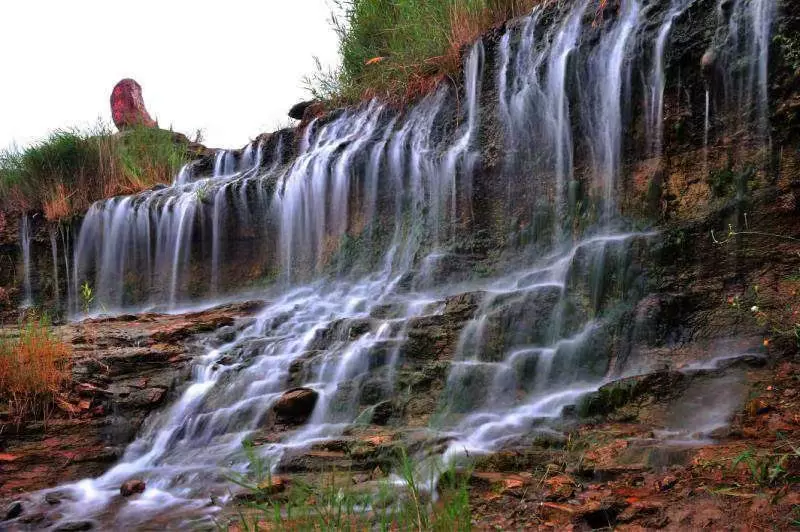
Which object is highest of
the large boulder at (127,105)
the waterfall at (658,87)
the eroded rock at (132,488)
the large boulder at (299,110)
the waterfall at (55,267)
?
the large boulder at (127,105)

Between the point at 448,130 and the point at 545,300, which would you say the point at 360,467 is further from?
the point at 448,130

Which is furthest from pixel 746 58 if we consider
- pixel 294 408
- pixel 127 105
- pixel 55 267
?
pixel 127 105

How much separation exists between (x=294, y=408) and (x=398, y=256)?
9.94 ft

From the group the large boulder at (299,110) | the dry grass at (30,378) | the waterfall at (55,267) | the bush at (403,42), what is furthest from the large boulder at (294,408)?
the waterfall at (55,267)

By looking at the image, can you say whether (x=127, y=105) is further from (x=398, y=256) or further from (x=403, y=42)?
(x=398, y=256)

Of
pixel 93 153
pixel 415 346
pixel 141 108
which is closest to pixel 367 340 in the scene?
pixel 415 346

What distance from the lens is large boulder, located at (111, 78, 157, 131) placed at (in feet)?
44.3

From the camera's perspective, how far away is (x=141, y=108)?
45.9 feet

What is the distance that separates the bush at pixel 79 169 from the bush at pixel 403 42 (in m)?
3.33

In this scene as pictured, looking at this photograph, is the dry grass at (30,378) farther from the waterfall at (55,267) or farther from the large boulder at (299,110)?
the large boulder at (299,110)

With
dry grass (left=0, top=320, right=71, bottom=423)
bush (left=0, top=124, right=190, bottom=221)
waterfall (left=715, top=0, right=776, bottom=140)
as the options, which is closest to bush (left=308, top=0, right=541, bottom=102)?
waterfall (left=715, top=0, right=776, bottom=140)

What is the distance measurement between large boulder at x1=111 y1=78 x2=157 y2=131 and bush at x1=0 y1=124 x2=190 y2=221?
212 cm

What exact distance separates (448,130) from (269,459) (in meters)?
4.60

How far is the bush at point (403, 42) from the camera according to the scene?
25.0ft
